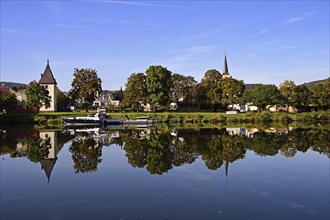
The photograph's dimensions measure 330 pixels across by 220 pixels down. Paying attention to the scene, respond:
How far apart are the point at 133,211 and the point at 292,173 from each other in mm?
10245

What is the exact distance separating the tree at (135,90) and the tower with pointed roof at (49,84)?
53.9ft

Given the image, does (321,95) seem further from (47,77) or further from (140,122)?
(47,77)

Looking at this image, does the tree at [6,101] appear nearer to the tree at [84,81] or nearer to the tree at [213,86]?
the tree at [84,81]

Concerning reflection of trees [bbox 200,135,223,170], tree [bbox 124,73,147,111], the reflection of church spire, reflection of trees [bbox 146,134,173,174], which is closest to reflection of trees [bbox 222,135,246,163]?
reflection of trees [bbox 200,135,223,170]

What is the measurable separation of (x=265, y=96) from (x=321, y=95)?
14.2 metres

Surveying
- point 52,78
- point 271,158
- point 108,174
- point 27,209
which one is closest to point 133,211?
point 27,209

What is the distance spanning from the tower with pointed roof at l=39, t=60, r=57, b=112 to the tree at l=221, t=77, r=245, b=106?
132 ft

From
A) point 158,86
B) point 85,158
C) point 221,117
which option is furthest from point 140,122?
point 85,158

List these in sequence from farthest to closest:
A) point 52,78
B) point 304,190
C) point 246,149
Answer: point 52,78 < point 246,149 < point 304,190

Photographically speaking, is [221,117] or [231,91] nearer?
[221,117]

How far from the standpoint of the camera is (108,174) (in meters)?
18.6

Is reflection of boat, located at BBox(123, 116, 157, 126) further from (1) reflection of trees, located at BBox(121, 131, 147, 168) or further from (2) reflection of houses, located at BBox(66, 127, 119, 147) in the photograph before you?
(1) reflection of trees, located at BBox(121, 131, 147, 168)

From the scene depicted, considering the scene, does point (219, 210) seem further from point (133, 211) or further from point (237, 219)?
point (133, 211)

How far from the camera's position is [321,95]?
86375mm
